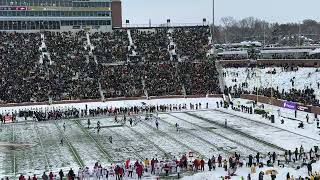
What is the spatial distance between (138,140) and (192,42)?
39770 millimetres

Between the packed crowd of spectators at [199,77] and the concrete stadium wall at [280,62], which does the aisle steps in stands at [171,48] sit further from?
the concrete stadium wall at [280,62]

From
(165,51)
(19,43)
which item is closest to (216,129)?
(165,51)

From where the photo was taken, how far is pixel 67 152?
34.1m

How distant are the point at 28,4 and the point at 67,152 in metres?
47.4

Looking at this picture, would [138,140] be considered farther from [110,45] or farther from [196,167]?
[110,45]

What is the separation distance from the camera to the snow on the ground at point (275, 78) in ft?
190

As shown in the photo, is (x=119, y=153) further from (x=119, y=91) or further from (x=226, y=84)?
(x=226, y=84)

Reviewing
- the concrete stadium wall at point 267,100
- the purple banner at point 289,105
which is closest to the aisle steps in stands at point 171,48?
the concrete stadium wall at point 267,100

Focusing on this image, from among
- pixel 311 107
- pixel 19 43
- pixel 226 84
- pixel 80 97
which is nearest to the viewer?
pixel 311 107

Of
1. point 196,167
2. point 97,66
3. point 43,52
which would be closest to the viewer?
point 196,167

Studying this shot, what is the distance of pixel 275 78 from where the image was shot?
62344mm

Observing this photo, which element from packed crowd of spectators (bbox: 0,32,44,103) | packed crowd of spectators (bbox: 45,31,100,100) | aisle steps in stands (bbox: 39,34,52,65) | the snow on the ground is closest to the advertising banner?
the snow on the ground

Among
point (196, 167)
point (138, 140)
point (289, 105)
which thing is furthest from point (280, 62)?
point (196, 167)

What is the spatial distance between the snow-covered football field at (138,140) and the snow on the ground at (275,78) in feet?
31.1
